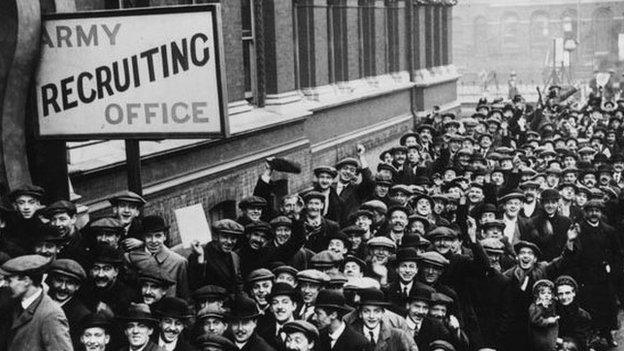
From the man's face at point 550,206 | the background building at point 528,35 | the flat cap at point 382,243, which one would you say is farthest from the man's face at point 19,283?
the background building at point 528,35

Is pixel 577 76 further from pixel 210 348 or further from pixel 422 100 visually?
pixel 210 348

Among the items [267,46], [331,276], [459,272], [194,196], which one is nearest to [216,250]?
[331,276]

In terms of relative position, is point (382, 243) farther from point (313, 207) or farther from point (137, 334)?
point (137, 334)

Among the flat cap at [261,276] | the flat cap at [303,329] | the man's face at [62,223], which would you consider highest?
the man's face at [62,223]

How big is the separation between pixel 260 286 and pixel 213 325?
926mm

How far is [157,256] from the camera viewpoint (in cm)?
835

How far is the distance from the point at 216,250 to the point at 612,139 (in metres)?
11.5

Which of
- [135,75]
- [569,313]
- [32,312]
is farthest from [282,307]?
[569,313]

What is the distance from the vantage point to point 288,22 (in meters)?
17.1

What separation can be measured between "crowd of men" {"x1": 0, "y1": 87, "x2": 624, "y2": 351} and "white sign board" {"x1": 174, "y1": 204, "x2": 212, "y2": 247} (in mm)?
129

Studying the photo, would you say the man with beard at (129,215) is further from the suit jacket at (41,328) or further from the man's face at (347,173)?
the man's face at (347,173)

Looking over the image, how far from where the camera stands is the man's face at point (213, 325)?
6.88m

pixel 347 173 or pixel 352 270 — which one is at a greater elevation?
pixel 347 173

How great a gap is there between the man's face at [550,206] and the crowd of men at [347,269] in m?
0.02
